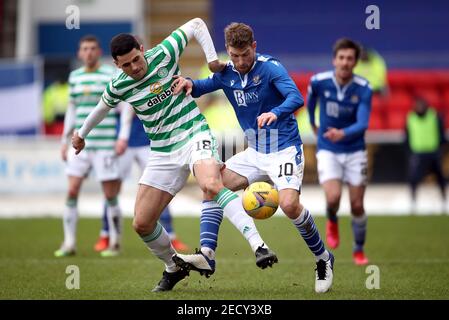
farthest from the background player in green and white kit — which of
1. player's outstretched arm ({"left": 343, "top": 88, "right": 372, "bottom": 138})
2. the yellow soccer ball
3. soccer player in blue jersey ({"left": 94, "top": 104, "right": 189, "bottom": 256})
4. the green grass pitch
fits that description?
the yellow soccer ball

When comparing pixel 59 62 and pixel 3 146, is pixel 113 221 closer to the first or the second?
pixel 3 146

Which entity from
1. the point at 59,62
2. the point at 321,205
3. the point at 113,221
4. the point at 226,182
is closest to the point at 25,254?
the point at 113,221

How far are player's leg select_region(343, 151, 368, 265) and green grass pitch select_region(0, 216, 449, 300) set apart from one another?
20 centimetres

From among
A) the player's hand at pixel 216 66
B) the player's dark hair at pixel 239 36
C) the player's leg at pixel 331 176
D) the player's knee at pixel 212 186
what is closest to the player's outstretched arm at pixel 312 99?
the player's leg at pixel 331 176

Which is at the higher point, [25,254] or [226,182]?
[226,182]

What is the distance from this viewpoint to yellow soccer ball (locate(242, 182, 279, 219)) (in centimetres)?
782

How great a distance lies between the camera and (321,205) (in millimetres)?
17844

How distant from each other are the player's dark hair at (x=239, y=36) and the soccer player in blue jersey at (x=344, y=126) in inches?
103

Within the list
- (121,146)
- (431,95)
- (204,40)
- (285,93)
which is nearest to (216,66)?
Answer: (204,40)

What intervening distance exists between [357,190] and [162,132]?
3151 mm

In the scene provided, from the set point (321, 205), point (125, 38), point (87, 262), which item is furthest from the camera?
point (321, 205)

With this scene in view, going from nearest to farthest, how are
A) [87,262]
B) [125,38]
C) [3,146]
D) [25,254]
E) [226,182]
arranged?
[125,38] < [226,182] < [87,262] < [25,254] < [3,146]

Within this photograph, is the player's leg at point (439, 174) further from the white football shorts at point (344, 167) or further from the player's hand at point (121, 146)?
the player's hand at point (121, 146)

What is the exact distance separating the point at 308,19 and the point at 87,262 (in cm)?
1633
